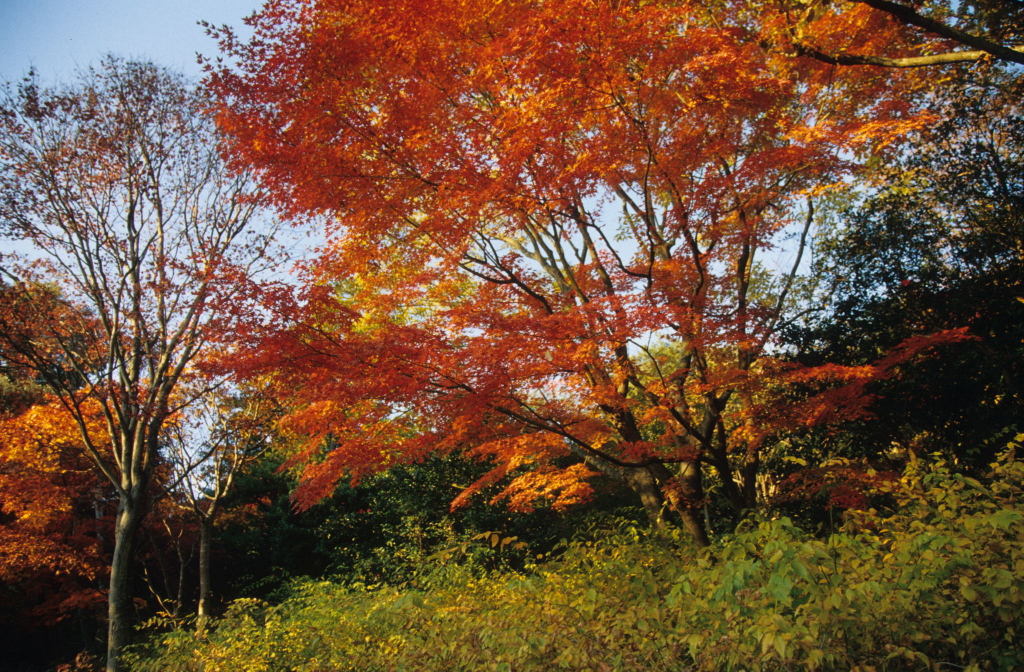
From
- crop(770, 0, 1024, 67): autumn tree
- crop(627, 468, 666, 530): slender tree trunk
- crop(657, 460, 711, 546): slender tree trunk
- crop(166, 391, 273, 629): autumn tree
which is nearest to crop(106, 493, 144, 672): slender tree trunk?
crop(166, 391, 273, 629): autumn tree

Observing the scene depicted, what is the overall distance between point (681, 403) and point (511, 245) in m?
3.13

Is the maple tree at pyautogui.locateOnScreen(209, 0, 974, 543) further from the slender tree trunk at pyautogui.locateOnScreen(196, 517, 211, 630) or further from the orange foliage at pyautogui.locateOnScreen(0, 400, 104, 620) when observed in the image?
the orange foliage at pyautogui.locateOnScreen(0, 400, 104, 620)

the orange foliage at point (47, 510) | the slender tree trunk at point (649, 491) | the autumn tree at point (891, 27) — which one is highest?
the autumn tree at point (891, 27)

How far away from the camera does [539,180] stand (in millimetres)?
6438

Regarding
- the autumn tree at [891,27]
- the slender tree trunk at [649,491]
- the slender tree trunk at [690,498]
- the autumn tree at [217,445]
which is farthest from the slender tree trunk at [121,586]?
the autumn tree at [891,27]

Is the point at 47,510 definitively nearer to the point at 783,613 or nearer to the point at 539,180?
the point at 539,180

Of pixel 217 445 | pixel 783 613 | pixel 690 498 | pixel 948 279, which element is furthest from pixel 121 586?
pixel 948 279

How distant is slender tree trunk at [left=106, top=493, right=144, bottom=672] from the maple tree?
2.68 m

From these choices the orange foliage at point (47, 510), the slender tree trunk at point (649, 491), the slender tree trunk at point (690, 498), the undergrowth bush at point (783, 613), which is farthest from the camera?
the orange foliage at point (47, 510)

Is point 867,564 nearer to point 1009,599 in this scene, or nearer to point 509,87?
point 1009,599

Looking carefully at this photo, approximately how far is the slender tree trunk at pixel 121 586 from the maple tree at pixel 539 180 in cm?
268

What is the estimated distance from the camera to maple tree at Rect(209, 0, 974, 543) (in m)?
5.73

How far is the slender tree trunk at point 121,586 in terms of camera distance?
757 cm

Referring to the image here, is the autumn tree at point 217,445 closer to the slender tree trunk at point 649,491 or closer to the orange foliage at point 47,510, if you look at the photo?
the orange foliage at point 47,510
